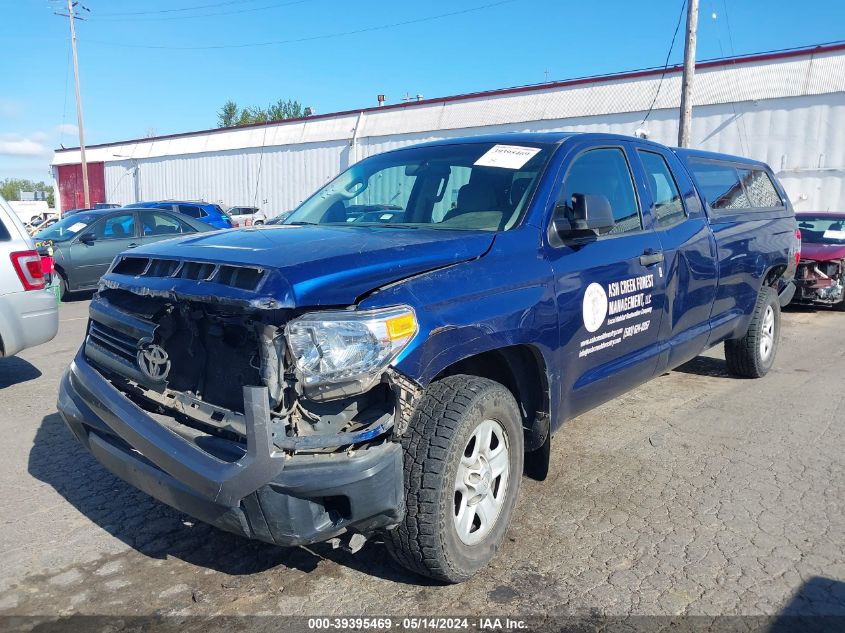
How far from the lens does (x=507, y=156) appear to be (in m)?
3.87

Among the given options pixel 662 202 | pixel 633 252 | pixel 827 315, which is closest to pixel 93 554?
pixel 633 252

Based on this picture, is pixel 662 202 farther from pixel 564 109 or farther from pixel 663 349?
pixel 564 109

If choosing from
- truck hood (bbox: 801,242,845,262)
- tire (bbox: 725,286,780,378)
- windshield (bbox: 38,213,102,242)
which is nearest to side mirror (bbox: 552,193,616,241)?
tire (bbox: 725,286,780,378)

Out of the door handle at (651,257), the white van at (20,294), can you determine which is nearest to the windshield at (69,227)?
the white van at (20,294)

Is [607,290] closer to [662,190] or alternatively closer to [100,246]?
[662,190]

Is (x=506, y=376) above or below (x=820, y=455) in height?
above

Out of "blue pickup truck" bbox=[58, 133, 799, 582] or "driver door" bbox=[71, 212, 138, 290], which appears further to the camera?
"driver door" bbox=[71, 212, 138, 290]

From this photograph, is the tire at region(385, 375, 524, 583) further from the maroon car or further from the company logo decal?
the maroon car

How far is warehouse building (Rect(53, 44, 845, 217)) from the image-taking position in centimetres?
1800

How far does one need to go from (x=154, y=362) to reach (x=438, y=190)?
1816 millimetres

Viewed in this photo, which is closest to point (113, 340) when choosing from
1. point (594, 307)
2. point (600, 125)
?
point (594, 307)

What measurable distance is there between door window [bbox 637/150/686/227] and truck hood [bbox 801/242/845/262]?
742cm

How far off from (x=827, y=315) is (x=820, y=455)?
7.76 m

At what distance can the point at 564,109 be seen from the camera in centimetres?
2197
